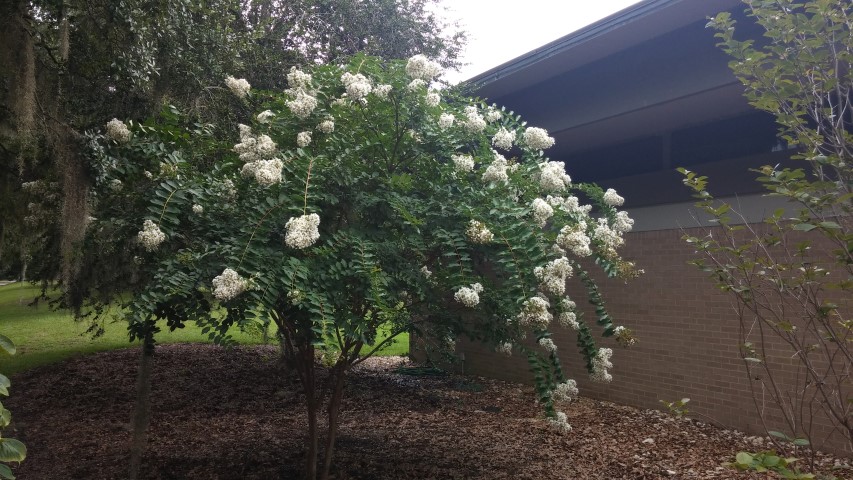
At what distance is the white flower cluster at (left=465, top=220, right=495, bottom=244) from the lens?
367 cm

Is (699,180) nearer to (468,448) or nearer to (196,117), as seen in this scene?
(468,448)

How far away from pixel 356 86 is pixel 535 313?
190cm

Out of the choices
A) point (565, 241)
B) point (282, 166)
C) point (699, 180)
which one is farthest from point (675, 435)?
point (282, 166)

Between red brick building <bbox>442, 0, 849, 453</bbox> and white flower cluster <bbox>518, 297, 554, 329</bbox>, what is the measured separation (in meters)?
2.25

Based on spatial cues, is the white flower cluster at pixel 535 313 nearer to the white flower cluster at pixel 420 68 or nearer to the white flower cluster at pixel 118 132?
the white flower cluster at pixel 420 68

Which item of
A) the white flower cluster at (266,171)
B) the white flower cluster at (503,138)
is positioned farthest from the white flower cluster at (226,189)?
the white flower cluster at (503,138)

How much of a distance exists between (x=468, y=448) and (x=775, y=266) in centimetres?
396

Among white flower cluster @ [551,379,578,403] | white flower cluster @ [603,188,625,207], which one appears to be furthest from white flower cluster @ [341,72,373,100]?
white flower cluster @ [551,379,578,403]

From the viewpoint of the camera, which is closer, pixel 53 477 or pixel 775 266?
pixel 775 266

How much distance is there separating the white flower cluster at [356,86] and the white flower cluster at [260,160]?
637 mm

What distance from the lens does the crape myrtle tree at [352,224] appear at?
3.60m

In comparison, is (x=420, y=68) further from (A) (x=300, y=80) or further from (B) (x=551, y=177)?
(B) (x=551, y=177)

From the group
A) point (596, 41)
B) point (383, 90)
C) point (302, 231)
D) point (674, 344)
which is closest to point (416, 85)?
point (383, 90)

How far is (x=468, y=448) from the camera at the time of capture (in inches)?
228
